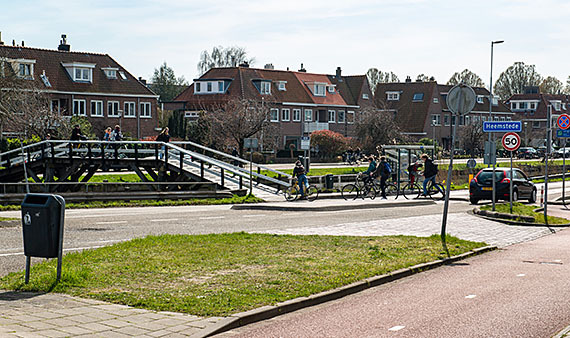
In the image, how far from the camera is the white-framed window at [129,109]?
226ft

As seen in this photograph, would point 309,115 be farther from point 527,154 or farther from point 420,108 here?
point 527,154

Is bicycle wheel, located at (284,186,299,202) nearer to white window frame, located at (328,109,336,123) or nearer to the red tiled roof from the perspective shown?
the red tiled roof

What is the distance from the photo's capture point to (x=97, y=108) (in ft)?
219

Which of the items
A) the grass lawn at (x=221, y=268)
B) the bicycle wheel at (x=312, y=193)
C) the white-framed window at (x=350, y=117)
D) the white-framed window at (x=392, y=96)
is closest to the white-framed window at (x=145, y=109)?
the white-framed window at (x=350, y=117)

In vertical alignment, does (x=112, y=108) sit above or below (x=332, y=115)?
above

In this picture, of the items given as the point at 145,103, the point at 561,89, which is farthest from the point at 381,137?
the point at 561,89

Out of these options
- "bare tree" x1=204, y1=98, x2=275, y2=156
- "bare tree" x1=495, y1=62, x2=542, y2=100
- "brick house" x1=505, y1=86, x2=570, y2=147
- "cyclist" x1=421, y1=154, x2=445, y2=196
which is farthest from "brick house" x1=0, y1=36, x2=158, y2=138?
"bare tree" x1=495, y1=62, x2=542, y2=100

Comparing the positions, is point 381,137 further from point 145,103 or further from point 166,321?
point 166,321

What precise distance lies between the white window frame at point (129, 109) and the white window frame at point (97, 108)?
238 centimetres

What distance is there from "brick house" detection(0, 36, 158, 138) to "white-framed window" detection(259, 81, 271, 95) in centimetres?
1217

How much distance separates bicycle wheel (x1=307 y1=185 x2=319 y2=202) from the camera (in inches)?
1180

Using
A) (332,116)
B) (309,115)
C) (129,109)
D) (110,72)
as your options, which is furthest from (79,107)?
(332,116)

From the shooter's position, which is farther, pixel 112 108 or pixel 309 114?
pixel 309 114

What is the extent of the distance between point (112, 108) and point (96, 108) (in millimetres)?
1634
